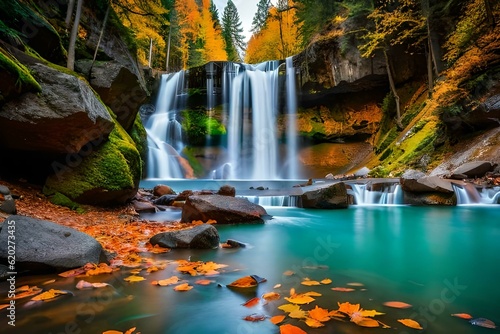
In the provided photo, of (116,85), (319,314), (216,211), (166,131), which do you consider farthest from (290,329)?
(166,131)

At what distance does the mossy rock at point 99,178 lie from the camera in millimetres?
6383

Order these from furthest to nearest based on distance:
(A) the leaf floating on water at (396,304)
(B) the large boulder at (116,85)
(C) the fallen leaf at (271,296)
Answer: (B) the large boulder at (116,85), (C) the fallen leaf at (271,296), (A) the leaf floating on water at (396,304)

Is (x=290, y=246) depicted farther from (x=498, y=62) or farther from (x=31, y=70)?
(x=498, y=62)

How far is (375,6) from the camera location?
20734mm

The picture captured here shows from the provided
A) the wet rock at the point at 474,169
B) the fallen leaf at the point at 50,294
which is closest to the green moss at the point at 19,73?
the fallen leaf at the point at 50,294

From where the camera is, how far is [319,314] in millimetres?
2133

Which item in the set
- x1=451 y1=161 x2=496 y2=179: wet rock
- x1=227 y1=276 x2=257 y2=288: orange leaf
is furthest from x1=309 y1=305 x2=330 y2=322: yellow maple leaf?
x1=451 y1=161 x2=496 y2=179: wet rock

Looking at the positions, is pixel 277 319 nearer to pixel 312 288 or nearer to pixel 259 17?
pixel 312 288

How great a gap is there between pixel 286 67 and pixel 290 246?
68.5 feet

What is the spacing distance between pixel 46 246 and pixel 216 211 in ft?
12.6

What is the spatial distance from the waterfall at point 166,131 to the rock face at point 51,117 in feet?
47.0

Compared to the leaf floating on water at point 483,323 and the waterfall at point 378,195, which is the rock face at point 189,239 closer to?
the leaf floating on water at point 483,323

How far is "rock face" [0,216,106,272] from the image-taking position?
2.76m

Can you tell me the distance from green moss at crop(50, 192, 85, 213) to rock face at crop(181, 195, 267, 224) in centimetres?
214
